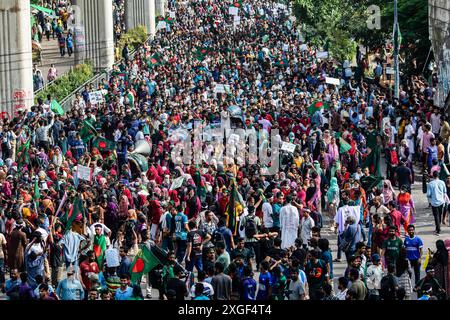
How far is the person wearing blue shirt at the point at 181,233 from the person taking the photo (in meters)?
22.1

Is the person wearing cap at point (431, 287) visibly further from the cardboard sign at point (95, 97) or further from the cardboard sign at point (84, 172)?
the cardboard sign at point (95, 97)

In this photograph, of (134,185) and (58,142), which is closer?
(134,185)

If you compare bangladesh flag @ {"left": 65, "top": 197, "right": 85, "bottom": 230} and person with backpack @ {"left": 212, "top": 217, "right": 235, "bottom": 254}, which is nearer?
person with backpack @ {"left": 212, "top": 217, "right": 235, "bottom": 254}

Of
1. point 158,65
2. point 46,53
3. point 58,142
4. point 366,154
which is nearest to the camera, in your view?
point 366,154

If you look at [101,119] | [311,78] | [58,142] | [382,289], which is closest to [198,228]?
[382,289]

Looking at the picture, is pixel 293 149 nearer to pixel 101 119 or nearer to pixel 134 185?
pixel 134 185

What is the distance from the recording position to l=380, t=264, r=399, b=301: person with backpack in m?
17.4

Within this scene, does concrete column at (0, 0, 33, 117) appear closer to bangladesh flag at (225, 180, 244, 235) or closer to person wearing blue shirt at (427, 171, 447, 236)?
bangladesh flag at (225, 180, 244, 235)

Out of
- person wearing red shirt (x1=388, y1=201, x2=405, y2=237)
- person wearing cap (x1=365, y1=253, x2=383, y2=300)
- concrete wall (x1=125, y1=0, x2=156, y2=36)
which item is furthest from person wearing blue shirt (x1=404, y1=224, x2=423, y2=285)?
concrete wall (x1=125, y1=0, x2=156, y2=36)

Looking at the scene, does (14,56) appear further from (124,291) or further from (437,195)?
(124,291)

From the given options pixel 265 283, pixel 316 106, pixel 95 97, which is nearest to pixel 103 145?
pixel 95 97

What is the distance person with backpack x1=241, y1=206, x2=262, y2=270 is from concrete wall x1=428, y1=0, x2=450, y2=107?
15.2m

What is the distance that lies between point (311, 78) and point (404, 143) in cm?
1550

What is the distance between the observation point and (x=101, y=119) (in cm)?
3456
